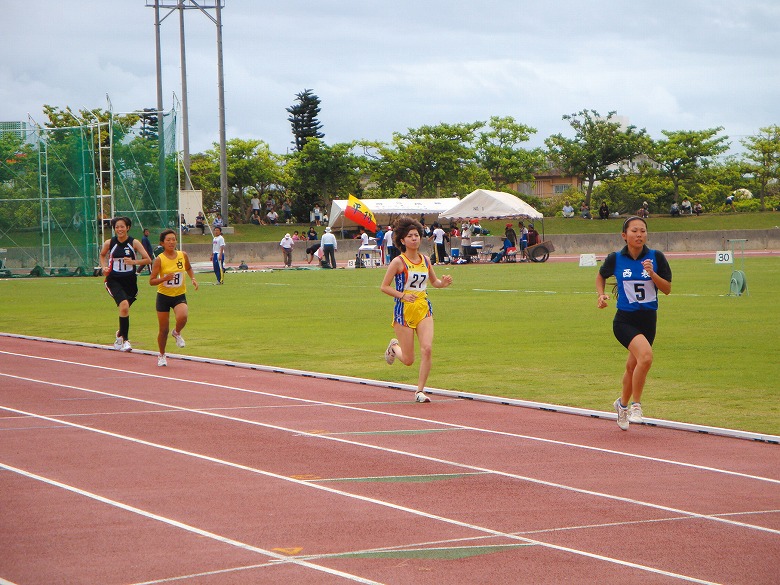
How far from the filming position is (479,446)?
9398mm

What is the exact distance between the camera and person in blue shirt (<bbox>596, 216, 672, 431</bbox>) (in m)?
10.2

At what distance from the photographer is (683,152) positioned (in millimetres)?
76250

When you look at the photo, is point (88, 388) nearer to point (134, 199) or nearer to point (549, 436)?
point (549, 436)

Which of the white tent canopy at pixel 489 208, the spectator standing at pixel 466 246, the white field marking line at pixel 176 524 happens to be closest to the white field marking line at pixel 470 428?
the white field marking line at pixel 176 524

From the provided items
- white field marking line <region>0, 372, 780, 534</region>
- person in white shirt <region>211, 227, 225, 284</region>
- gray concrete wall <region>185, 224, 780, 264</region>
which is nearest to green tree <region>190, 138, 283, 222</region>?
gray concrete wall <region>185, 224, 780, 264</region>

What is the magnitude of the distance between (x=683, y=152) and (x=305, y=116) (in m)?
33.0

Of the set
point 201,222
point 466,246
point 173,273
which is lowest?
point 173,273

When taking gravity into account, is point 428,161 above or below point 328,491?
above

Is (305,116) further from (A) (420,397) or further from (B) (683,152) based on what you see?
(A) (420,397)

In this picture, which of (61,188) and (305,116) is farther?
(305,116)

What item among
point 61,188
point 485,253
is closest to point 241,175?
point 485,253

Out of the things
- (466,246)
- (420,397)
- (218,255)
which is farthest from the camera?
(466,246)

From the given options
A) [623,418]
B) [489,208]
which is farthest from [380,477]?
[489,208]

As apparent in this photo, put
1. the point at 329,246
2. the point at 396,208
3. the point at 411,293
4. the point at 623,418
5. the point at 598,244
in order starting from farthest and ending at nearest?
the point at 396,208
the point at 598,244
the point at 329,246
the point at 411,293
the point at 623,418
